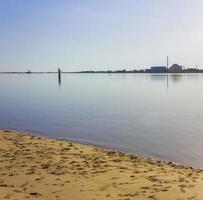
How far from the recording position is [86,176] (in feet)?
44.1

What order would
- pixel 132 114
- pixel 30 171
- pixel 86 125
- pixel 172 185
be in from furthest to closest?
pixel 132 114 < pixel 86 125 < pixel 30 171 < pixel 172 185

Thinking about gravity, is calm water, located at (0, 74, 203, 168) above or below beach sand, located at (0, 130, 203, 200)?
below

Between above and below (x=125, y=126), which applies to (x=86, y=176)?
above

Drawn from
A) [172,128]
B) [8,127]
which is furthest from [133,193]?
[8,127]

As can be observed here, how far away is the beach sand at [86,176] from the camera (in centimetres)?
1150

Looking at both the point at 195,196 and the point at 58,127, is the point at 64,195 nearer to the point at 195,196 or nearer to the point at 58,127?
the point at 195,196

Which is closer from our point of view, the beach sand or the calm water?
the beach sand

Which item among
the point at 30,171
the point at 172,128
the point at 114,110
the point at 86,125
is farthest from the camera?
the point at 114,110

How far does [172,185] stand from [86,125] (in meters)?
18.5

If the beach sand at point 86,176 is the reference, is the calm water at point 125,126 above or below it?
below

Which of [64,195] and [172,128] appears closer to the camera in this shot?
[64,195]

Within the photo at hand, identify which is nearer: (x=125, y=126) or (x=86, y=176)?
(x=86, y=176)

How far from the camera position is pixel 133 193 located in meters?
11.6

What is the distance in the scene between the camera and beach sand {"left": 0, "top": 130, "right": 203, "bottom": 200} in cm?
1150
